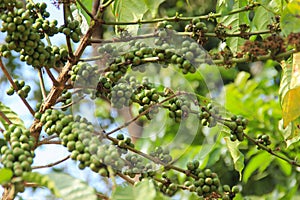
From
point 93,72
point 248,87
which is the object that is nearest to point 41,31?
point 93,72

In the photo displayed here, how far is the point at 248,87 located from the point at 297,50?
2.94 metres

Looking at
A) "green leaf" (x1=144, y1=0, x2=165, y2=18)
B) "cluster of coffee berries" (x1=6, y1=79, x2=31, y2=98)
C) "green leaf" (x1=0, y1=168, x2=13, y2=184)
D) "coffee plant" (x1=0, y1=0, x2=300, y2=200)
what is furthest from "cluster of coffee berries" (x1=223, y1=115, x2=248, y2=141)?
"green leaf" (x1=0, y1=168, x2=13, y2=184)

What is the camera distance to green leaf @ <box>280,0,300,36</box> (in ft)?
4.40

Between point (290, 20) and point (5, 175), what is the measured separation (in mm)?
736

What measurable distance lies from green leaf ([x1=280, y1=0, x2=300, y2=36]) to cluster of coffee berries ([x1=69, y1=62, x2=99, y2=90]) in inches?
18.1

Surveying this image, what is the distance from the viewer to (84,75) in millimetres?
1384

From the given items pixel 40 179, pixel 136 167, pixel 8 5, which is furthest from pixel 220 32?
pixel 40 179

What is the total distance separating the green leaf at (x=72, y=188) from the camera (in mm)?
1004

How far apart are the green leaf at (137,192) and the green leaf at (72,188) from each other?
0.09m

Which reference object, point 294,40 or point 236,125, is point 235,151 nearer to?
point 236,125

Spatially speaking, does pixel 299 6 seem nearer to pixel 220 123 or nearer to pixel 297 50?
pixel 297 50

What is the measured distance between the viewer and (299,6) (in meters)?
1.41

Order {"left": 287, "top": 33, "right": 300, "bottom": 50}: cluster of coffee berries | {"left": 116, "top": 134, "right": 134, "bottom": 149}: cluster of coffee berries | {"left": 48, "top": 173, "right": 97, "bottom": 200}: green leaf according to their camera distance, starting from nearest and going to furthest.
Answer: {"left": 48, "top": 173, "right": 97, "bottom": 200}: green leaf → {"left": 287, "top": 33, "right": 300, "bottom": 50}: cluster of coffee berries → {"left": 116, "top": 134, "right": 134, "bottom": 149}: cluster of coffee berries

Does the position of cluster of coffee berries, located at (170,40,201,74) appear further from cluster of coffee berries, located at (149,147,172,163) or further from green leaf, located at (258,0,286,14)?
green leaf, located at (258,0,286,14)
